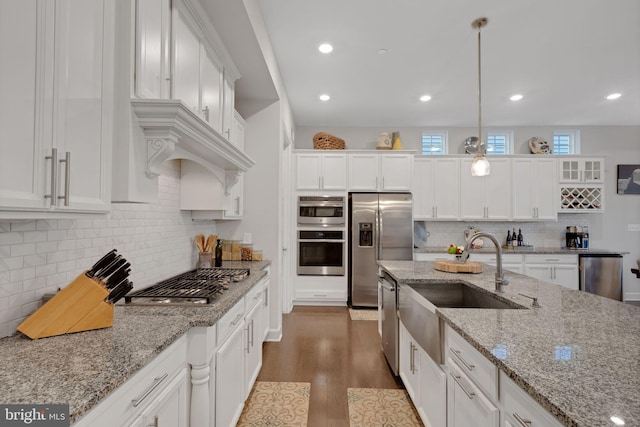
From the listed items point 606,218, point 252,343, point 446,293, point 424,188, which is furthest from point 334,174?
point 606,218

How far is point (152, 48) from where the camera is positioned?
4.45 ft

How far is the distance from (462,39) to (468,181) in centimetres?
264

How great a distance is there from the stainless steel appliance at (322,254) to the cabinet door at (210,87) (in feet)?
8.73

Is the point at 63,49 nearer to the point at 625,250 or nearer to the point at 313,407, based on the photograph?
the point at 313,407

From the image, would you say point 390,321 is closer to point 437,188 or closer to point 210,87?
point 210,87

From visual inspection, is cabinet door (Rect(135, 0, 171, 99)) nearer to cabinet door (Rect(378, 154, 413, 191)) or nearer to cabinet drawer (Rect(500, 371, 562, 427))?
cabinet drawer (Rect(500, 371, 562, 427))

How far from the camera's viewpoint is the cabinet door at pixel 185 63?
5.18 ft

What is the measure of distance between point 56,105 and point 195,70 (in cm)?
101

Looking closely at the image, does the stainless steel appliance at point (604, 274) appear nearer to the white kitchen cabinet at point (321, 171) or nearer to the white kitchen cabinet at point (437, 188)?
the white kitchen cabinet at point (437, 188)

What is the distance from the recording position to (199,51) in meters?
1.88

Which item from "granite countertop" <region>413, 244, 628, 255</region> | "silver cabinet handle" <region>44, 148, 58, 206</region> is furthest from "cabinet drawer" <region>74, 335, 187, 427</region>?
"granite countertop" <region>413, 244, 628, 255</region>

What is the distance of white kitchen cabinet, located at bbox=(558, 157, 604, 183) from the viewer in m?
4.91

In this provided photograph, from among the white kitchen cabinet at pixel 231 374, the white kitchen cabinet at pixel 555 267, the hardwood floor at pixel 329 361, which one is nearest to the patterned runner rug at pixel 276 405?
the hardwood floor at pixel 329 361

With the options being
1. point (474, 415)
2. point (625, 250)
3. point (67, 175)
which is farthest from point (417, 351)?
point (625, 250)
